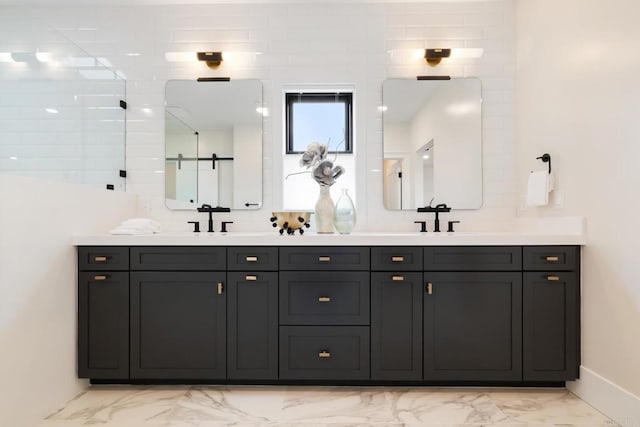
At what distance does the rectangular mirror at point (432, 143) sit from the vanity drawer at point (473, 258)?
0.70 m

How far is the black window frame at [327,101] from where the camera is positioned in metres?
2.96

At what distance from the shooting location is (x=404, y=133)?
2.91 metres

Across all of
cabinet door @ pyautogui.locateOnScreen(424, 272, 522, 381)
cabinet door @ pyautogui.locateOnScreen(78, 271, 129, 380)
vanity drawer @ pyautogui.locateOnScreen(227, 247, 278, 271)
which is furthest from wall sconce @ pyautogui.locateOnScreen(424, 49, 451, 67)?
cabinet door @ pyautogui.locateOnScreen(78, 271, 129, 380)

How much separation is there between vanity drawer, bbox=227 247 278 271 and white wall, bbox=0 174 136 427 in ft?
3.02

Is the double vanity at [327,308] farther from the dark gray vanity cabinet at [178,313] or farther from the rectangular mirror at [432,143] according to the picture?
the rectangular mirror at [432,143]

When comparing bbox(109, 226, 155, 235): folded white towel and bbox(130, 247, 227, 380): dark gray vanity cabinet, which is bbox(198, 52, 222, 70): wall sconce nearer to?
bbox(109, 226, 155, 235): folded white towel

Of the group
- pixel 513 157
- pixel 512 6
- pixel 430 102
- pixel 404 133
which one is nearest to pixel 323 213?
pixel 404 133

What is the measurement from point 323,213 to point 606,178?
5.20ft

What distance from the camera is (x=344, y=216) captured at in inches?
103

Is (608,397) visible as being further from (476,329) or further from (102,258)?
(102,258)

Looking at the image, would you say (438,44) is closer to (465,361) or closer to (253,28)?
(253,28)

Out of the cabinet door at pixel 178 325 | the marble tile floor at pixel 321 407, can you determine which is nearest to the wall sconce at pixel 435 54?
the cabinet door at pixel 178 325

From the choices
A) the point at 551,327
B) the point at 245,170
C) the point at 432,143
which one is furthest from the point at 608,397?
the point at 245,170

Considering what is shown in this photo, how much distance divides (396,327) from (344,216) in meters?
0.77
